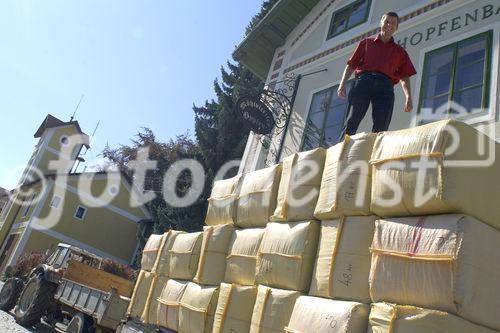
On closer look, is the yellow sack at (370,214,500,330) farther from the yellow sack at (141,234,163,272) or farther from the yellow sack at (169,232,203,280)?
the yellow sack at (141,234,163,272)

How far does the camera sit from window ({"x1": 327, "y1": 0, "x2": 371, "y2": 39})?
873cm

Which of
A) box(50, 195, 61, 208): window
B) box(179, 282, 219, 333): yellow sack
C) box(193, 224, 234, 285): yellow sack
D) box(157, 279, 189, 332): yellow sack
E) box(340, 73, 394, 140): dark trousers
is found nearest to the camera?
box(179, 282, 219, 333): yellow sack

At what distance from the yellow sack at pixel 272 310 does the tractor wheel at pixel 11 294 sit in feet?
37.7

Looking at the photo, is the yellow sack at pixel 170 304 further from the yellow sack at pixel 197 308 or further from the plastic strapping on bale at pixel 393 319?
the plastic strapping on bale at pixel 393 319

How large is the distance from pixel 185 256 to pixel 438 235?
3184mm

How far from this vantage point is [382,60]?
500 cm

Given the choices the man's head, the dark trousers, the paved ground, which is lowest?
the paved ground

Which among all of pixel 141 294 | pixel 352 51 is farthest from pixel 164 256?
pixel 352 51

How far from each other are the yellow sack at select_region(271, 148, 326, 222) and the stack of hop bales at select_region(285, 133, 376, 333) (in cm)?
14

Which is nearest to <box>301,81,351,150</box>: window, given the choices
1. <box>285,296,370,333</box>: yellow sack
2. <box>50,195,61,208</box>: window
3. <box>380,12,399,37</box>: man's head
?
<box>380,12,399,37</box>: man's head

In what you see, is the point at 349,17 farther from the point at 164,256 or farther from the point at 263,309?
the point at 263,309

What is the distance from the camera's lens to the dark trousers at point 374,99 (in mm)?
4977

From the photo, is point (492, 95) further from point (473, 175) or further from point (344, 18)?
point (344, 18)

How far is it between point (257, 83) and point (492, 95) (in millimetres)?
21418
